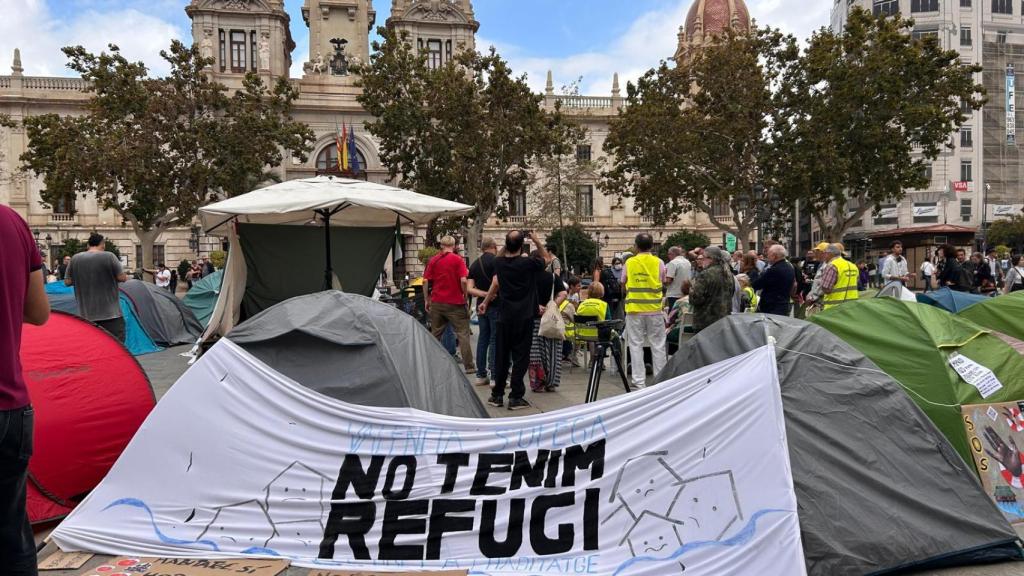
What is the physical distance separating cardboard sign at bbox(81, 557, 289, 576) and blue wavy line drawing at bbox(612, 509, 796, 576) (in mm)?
1749

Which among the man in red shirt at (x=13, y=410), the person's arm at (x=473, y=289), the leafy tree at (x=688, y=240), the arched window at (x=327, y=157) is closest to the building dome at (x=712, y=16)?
the leafy tree at (x=688, y=240)

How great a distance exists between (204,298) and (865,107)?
20539mm

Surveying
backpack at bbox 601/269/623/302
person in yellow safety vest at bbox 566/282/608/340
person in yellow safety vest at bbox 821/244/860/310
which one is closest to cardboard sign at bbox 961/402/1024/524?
person in yellow safety vest at bbox 821/244/860/310

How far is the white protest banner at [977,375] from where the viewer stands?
4.61 m

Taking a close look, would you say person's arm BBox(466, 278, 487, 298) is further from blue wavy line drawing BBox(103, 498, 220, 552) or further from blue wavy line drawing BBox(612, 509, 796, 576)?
blue wavy line drawing BBox(612, 509, 796, 576)

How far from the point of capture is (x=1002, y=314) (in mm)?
6441

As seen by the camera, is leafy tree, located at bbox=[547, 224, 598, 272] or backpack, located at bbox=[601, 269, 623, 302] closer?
backpack, located at bbox=[601, 269, 623, 302]

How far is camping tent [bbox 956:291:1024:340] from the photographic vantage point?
6332 millimetres

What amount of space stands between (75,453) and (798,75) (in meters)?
24.3

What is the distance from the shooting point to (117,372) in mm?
5059

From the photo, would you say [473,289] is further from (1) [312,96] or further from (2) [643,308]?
(1) [312,96]

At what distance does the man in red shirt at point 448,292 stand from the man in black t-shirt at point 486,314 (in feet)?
0.55

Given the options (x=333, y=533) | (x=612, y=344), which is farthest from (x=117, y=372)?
(x=612, y=344)

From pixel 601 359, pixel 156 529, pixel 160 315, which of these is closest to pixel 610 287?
pixel 601 359
